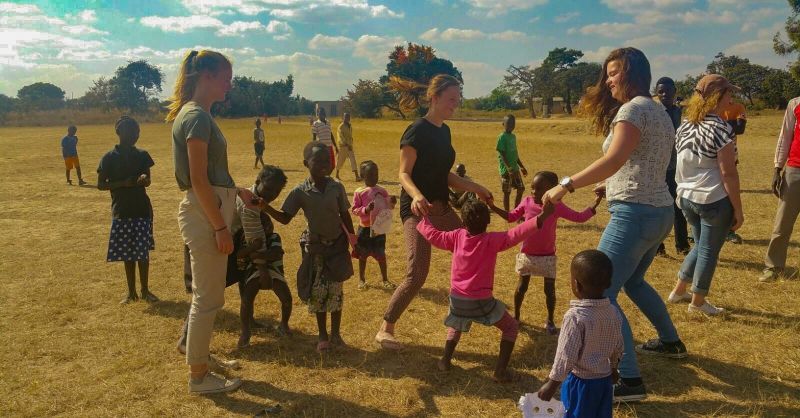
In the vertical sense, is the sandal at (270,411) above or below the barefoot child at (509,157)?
below

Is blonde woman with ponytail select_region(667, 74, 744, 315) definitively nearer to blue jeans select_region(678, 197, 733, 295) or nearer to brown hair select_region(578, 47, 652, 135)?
blue jeans select_region(678, 197, 733, 295)

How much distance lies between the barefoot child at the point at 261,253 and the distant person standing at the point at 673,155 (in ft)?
13.2

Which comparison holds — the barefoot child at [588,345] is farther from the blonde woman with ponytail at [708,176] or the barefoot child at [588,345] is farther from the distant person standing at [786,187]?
the distant person standing at [786,187]

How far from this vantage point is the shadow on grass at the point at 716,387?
322 centimetres

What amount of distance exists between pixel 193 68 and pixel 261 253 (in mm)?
1580

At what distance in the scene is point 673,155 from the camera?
20.7ft

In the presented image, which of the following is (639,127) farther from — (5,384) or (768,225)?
(768,225)

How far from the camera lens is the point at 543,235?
169 inches

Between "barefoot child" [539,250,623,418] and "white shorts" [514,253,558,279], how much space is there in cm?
163

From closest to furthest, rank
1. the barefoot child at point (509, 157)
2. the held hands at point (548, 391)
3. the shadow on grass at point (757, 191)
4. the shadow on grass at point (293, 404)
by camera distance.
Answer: the held hands at point (548, 391) < the shadow on grass at point (293, 404) < the barefoot child at point (509, 157) < the shadow on grass at point (757, 191)

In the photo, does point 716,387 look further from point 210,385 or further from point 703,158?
point 210,385

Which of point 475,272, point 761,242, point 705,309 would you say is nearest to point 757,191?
point 761,242

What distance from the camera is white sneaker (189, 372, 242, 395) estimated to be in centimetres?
351

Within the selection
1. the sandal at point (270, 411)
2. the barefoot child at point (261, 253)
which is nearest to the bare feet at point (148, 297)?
the barefoot child at point (261, 253)
